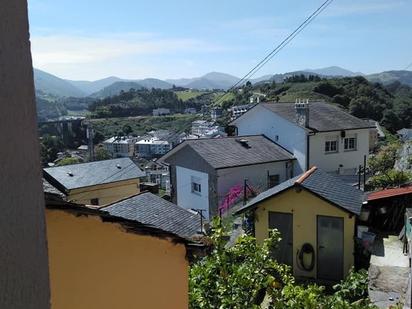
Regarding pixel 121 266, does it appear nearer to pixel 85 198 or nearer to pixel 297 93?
pixel 85 198

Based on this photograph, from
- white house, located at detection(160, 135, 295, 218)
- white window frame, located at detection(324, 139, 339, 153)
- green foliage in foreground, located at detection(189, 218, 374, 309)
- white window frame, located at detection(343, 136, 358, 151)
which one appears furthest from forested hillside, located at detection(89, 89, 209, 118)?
green foliage in foreground, located at detection(189, 218, 374, 309)

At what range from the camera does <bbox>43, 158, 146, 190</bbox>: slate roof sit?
84.4 feet

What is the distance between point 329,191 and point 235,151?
12632 mm

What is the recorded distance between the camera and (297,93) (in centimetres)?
6562

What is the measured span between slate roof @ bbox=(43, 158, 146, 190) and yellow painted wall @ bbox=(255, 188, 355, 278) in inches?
623

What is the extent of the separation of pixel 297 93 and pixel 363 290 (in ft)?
189

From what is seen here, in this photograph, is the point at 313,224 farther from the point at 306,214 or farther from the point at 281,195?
the point at 281,195

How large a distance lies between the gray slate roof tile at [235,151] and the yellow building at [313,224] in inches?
398

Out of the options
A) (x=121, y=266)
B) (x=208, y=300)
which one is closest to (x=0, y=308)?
(x=121, y=266)

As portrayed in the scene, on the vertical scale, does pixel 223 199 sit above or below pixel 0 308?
below

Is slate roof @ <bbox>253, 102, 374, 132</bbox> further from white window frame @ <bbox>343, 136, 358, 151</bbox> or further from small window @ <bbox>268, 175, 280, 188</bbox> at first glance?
small window @ <bbox>268, 175, 280, 188</bbox>

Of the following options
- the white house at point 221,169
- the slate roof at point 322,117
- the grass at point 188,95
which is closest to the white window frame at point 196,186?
the white house at point 221,169

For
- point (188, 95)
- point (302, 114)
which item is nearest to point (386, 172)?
point (302, 114)

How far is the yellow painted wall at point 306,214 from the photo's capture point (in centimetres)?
1184
